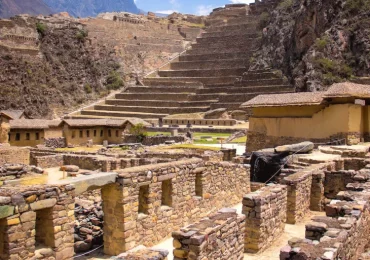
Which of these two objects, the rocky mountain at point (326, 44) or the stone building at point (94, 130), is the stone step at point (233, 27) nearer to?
the rocky mountain at point (326, 44)

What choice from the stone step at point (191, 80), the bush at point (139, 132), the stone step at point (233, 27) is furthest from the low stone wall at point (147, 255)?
the stone step at point (233, 27)

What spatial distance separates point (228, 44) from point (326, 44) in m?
37.4

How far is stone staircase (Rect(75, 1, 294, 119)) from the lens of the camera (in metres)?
69.0

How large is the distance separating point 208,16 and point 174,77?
35923 mm

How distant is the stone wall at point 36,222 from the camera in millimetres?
6812

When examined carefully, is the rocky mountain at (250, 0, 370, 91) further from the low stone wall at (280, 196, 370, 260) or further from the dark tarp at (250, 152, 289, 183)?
the low stone wall at (280, 196, 370, 260)

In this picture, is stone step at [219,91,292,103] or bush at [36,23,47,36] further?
bush at [36,23,47,36]

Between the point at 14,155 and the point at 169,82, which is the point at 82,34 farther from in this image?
the point at 14,155

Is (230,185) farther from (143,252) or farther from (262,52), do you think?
(262,52)

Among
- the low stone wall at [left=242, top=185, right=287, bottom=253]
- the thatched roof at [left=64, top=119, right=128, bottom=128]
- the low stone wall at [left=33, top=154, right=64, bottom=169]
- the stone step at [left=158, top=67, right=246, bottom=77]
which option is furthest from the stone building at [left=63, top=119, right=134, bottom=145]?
the stone step at [left=158, top=67, right=246, bottom=77]

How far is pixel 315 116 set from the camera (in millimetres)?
22344

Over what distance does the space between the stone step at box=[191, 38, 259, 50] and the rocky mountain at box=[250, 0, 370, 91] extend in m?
17.8

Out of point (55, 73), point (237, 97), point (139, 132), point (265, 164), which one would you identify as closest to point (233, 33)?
point (237, 97)

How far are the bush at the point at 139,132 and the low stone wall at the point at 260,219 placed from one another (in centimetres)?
2875
